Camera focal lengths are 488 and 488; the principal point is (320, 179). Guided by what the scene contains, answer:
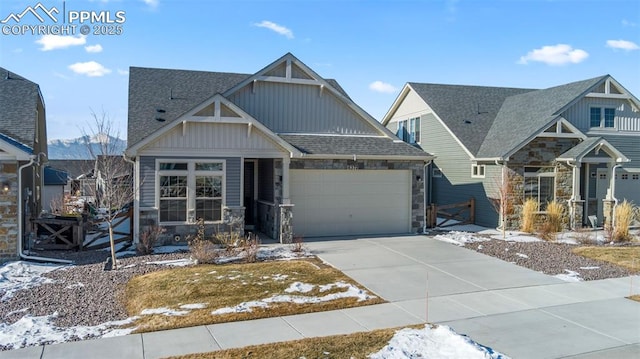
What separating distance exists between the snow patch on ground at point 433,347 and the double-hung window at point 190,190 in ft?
28.9

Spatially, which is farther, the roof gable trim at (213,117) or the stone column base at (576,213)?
the stone column base at (576,213)

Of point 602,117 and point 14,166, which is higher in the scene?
point 602,117

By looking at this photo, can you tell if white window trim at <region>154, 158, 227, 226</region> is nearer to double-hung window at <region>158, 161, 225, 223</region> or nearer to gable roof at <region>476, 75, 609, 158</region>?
double-hung window at <region>158, 161, 225, 223</region>

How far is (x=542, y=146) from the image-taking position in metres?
19.6

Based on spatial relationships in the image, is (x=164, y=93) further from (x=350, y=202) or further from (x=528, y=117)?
(x=528, y=117)

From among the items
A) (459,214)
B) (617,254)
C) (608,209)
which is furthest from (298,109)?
(608,209)

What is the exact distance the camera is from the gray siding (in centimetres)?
2027

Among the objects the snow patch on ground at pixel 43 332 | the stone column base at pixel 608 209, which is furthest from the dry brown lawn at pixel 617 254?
the snow patch on ground at pixel 43 332

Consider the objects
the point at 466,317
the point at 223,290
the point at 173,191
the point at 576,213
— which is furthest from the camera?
the point at 576,213

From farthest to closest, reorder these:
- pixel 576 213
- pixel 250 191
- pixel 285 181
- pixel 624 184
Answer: pixel 624 184
pixel 576 213
pixel 250 191
pixel 285 181

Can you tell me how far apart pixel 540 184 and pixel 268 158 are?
1122cm

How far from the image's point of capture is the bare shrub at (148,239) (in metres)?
13.6

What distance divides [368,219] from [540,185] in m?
7.51

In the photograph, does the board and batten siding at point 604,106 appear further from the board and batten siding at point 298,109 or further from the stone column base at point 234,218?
the stone column base at point 234,218
